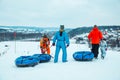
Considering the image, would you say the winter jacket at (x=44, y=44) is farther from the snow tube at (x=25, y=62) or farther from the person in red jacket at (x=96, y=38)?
the snow tube at (x=25, y=62)

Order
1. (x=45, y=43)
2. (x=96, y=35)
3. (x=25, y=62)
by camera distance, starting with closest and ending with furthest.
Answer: (x=25, y=62)
(x=96, y=35)
(x=45, y=43)

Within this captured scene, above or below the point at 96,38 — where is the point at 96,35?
above

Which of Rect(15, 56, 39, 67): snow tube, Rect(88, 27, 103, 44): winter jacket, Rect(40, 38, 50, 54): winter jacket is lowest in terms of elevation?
Rect(15, 56, 39, 67): snow tube

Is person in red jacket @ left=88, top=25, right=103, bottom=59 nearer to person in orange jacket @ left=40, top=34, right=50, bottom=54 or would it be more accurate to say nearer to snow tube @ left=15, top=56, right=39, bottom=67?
person in orange jacket @ left=40, top=34, right=50, bottom=54

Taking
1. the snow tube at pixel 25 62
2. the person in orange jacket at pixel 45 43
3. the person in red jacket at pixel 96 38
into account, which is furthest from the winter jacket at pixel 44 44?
the snow tube at pixel 25 62

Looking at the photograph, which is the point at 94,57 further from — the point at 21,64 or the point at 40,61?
the point at 21,64

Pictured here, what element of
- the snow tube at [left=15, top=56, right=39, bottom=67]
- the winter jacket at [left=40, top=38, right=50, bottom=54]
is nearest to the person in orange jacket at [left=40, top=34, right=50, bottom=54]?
the winter jacket at [left=40, top=38, right=50, bottom=54]

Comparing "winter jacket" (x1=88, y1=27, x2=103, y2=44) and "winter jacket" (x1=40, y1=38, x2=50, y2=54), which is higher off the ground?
"winter jacket" (x1=88, y1=27, x2=103, y2=44)

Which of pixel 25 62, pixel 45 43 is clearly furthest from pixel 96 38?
pixel 25 62

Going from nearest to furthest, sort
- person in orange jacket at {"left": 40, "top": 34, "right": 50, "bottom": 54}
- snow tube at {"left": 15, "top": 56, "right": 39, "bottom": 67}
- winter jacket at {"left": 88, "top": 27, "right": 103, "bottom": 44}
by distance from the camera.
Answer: snow tube at {"left": 15, "top": 56, "right": 39, "bottom": 67} < winter jacket at {"left": 88, "top": 27, "right": 103, "bottom": 44} < person in orange jacket at {"left": 40, "top": 34, "right": 50, "bottom": 54}

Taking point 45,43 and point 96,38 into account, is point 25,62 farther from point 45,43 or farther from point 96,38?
point 96,38

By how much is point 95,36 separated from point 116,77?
5.37 m

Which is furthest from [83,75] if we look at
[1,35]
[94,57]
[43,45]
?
[1,35]

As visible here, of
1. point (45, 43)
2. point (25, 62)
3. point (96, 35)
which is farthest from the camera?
point (45, 43)
